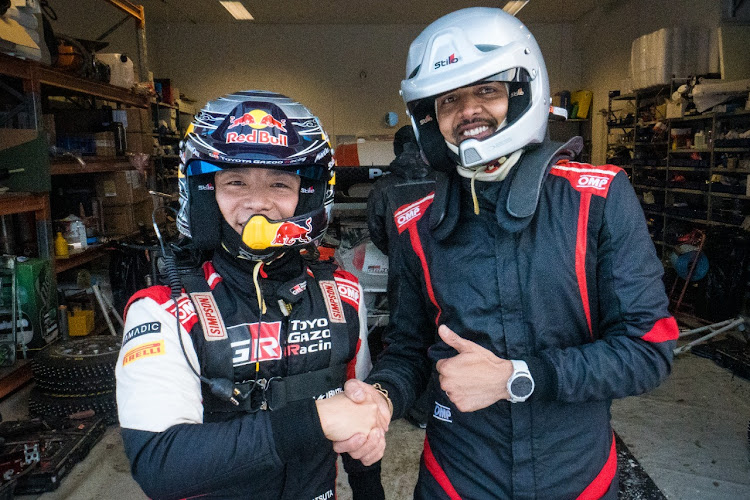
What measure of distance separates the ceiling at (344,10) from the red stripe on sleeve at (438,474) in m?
9.45

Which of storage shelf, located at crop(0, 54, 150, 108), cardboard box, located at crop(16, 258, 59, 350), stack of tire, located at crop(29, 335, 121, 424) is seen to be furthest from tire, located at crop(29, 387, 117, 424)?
storage shelf, located at crop(0, 54, 150, 108)

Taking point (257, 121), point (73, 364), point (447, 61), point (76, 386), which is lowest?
point (76, 386)

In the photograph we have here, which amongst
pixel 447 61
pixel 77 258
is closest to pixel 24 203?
pixel 77 258

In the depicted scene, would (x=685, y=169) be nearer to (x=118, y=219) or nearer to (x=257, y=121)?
(x=118, y=219)

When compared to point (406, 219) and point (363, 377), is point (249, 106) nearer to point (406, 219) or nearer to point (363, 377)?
point (406, 219)

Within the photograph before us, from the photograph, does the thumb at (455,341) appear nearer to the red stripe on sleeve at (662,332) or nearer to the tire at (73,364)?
the red stripe on sleeve at (662,332)

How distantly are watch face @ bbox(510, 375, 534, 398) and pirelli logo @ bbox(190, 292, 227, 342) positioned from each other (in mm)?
612

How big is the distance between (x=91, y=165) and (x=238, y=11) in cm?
660

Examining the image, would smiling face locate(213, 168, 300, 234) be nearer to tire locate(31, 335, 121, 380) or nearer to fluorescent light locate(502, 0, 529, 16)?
tire locate(31, 335, 121, 380)

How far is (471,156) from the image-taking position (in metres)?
1.20

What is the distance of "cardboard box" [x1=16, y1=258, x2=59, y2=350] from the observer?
3.53 metres

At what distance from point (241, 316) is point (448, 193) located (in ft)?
1.82

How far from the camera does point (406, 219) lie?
1.39 metres

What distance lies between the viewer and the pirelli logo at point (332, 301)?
4.40 feet
